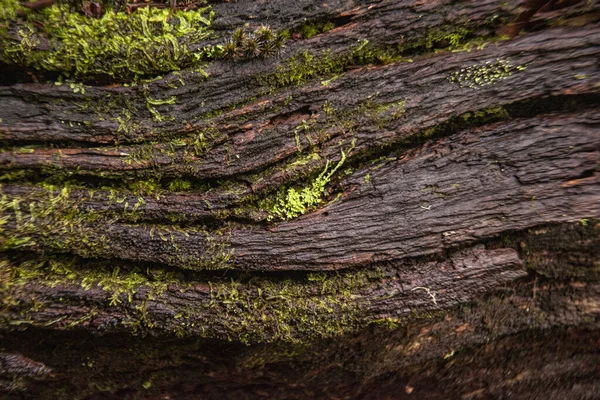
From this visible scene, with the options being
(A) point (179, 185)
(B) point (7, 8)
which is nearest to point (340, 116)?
(A) point (179, 185)

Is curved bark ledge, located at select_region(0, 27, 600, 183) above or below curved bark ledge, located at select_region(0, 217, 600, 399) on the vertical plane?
above

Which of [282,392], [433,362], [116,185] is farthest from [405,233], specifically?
[116,185]

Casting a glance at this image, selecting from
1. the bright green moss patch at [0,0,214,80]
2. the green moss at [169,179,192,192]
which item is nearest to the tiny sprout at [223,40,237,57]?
the bright green moss patch at [0,0,214,80]

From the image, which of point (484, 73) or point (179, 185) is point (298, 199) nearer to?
point (179, 185)

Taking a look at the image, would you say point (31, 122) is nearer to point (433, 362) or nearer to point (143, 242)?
point (143, 242)

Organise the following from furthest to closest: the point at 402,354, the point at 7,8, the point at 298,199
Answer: the point at 402,354 < the point at 298,199 < the point at 7,8

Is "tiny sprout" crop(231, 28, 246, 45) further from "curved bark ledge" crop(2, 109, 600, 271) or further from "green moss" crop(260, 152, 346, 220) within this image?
"curved bark ledge" crop(2, 109, 600, 271)
